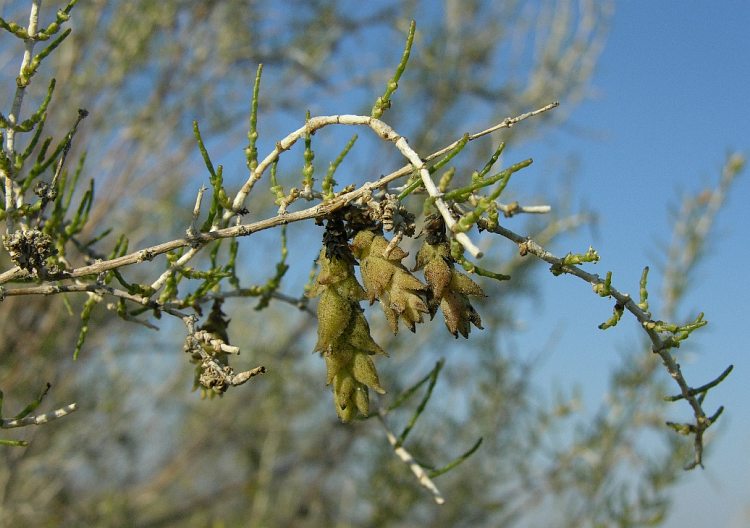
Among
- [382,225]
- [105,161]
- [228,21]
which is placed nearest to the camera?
[382,225]

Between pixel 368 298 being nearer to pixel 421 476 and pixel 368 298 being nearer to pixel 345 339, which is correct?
pixel 345 339

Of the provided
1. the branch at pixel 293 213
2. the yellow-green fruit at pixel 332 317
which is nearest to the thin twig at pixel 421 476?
the yellow-green fruit at pixel 332 317

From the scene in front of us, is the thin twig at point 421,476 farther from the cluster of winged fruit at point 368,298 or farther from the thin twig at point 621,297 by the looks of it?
the thin twig at point 621,297

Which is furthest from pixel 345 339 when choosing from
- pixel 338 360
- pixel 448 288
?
pixel 448 288

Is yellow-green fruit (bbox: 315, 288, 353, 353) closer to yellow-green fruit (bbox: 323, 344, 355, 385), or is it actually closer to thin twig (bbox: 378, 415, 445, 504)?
yellow-green fruit (bbox: 323, 344, 355, 385)

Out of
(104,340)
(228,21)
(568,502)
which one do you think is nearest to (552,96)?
(228,21)

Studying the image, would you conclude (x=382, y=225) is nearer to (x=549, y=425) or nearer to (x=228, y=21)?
(x=549, y=425)

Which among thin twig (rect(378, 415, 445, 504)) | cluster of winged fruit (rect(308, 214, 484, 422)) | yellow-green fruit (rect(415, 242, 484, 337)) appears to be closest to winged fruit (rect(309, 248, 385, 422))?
cluster of winged fruit (rect(308, 214, 484, 422))

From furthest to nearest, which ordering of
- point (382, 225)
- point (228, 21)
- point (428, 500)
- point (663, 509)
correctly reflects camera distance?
1. point (228, 21)
2. point (428, 500)
3. point (663, 509)
4. point (382, 225)
